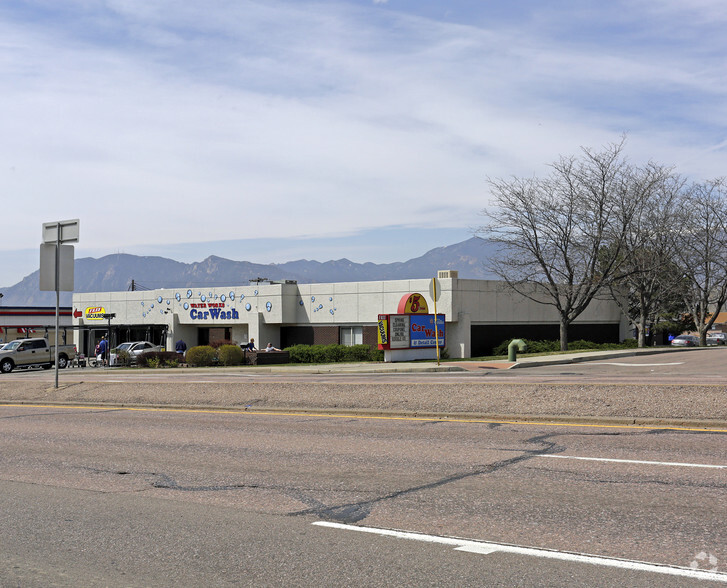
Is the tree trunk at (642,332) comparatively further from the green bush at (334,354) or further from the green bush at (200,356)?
the green bush at (200,356)

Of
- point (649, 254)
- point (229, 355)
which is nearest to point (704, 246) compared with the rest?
point (649, 254)

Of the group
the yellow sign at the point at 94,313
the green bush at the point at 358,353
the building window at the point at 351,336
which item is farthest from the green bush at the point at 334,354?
the yellow sign at the point at 94,313

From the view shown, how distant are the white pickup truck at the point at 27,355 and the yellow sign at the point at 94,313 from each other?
519 inches

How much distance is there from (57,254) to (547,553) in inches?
666

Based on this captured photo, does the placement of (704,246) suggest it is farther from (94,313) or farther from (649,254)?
(94,313)

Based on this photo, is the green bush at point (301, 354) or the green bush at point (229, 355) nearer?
the green bush at point (229, 355)

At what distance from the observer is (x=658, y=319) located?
66688mm

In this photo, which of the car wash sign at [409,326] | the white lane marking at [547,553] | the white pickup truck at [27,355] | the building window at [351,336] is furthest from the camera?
the building window at [351,336]

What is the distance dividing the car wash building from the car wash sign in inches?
31.5

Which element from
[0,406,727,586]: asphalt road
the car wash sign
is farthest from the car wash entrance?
[0,406,727,586]: asphalt road

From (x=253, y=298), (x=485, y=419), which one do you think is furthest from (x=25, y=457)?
(x=253, y=298)

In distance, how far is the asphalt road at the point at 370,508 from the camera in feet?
18.3

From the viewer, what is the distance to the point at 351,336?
49.1 m

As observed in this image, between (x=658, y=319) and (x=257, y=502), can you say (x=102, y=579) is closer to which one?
(x=257, y=502)
